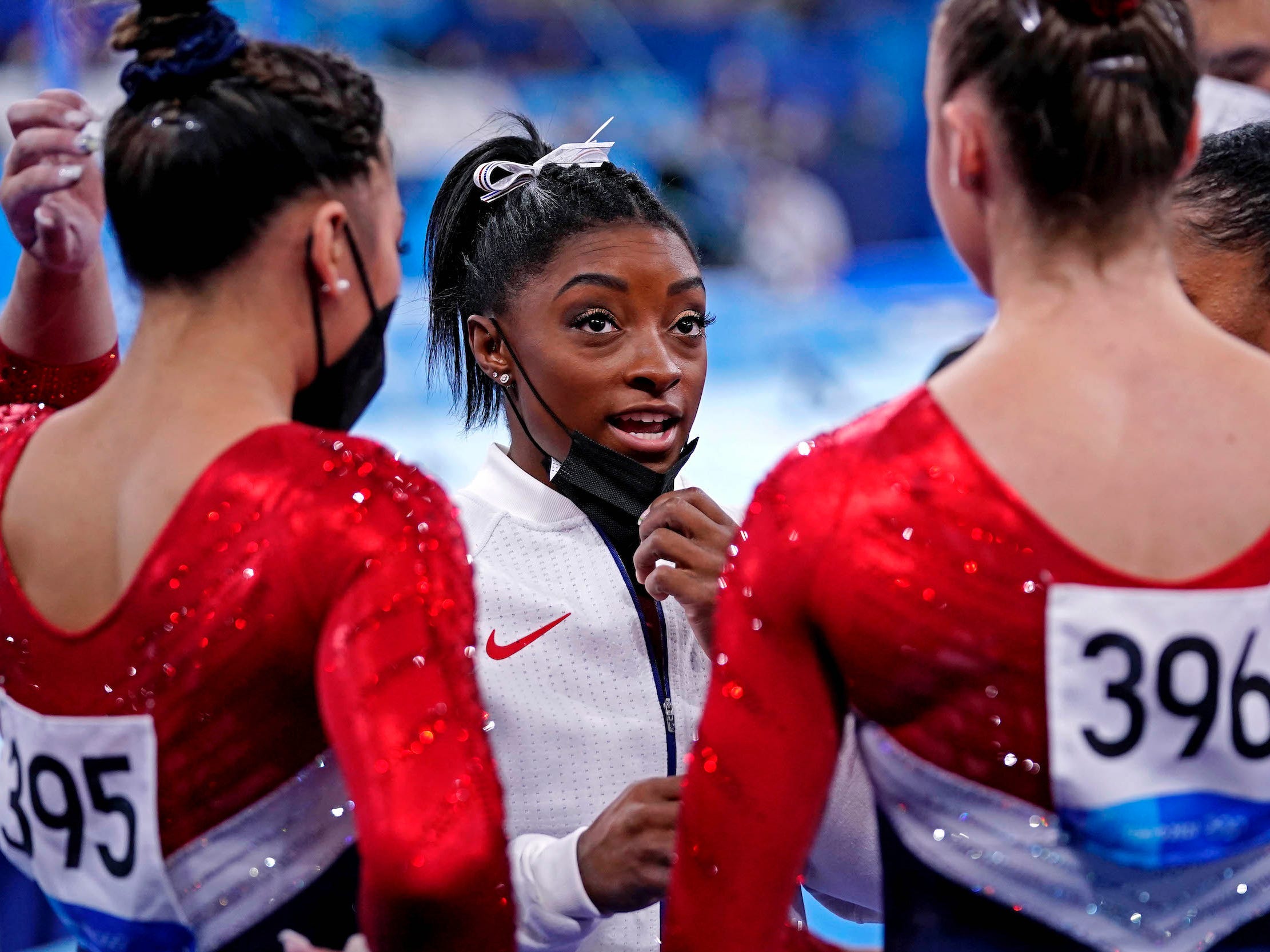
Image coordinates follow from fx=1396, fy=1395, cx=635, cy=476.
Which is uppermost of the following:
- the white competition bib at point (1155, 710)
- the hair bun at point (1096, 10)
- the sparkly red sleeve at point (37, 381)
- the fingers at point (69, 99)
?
the hair bun at point (1096, 10)

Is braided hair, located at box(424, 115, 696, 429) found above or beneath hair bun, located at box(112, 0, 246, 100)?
beneath

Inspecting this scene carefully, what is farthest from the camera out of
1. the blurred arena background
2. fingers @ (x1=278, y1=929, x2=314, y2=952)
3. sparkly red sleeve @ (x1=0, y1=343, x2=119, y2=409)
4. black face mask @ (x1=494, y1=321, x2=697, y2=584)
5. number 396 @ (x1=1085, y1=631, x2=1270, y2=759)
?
the blurred arena background

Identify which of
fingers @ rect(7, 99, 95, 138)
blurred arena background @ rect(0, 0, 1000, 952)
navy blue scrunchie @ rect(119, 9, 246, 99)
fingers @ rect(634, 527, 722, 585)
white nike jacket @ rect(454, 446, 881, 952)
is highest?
navy blue scrunchie @ rect(119, 9, 246, 99)

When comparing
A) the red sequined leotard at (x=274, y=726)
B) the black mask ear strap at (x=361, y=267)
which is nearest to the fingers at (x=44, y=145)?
the black mask ear strap at (x=361, y=267)

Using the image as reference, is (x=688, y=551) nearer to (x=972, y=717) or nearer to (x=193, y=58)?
(x=972, y=717)

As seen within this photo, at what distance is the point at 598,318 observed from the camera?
1973 mm

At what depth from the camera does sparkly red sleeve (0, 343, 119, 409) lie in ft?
5.79

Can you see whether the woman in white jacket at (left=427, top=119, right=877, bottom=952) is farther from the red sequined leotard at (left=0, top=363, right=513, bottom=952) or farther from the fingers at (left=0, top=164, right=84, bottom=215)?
the fingers at (left=0, top=164, right=84, bottom=215)

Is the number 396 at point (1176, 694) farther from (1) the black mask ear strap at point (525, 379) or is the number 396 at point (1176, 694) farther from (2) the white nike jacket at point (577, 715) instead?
(1) the black mask ear strap at point (525, 379)

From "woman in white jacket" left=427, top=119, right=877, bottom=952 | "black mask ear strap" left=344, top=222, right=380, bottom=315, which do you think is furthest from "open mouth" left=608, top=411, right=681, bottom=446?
"black mask ear strap" left=344, top=222, right=380, bottom=315

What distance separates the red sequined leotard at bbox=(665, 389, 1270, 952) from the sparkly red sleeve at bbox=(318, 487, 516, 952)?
0.62 feet

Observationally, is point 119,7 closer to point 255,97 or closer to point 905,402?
point 255,97

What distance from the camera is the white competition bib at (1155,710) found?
1.10 meters

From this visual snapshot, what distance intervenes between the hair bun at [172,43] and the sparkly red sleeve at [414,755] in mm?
457
